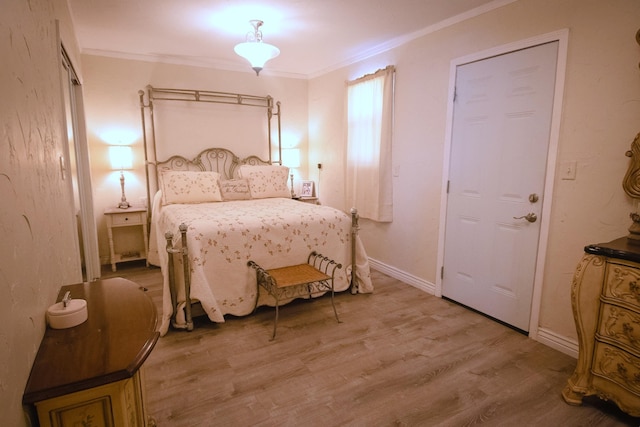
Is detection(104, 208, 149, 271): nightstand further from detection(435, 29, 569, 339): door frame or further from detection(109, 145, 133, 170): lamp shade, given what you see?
detection(435, 29, 569, 339): door frame

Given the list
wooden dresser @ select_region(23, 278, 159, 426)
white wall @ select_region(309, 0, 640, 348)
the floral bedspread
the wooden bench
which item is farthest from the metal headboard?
wooden dresser @ select_region(23, 278, 159, 426)

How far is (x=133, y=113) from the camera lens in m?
4.12

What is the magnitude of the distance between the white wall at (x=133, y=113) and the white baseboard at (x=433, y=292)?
253cm

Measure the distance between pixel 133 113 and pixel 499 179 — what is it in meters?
4.06

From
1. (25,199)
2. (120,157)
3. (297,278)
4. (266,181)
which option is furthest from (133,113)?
(25,199)

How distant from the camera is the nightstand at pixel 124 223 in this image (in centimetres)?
379

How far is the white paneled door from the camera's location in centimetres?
237

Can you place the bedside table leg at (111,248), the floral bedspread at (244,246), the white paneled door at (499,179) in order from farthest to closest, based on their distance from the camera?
the bedside table leg at (111,248)
the floral bedspread at (244,246)
the white paneled door at (499,179)

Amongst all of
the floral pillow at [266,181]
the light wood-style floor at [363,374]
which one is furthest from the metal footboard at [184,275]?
the floral pillow at [266,181]

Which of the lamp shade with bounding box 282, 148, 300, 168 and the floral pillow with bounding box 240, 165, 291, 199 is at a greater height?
the lamp shade with bounding box 282, 148, 300, 168

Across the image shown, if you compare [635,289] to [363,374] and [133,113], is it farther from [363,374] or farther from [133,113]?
[133,113]

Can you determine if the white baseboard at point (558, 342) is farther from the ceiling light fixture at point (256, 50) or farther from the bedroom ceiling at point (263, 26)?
the ceiling light fixture at point (256, 50)

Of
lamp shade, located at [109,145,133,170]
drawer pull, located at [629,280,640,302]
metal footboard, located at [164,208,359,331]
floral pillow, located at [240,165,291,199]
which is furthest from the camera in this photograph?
floral pillow, located at [240,165,291,199]

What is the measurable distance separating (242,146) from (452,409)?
4046mm
